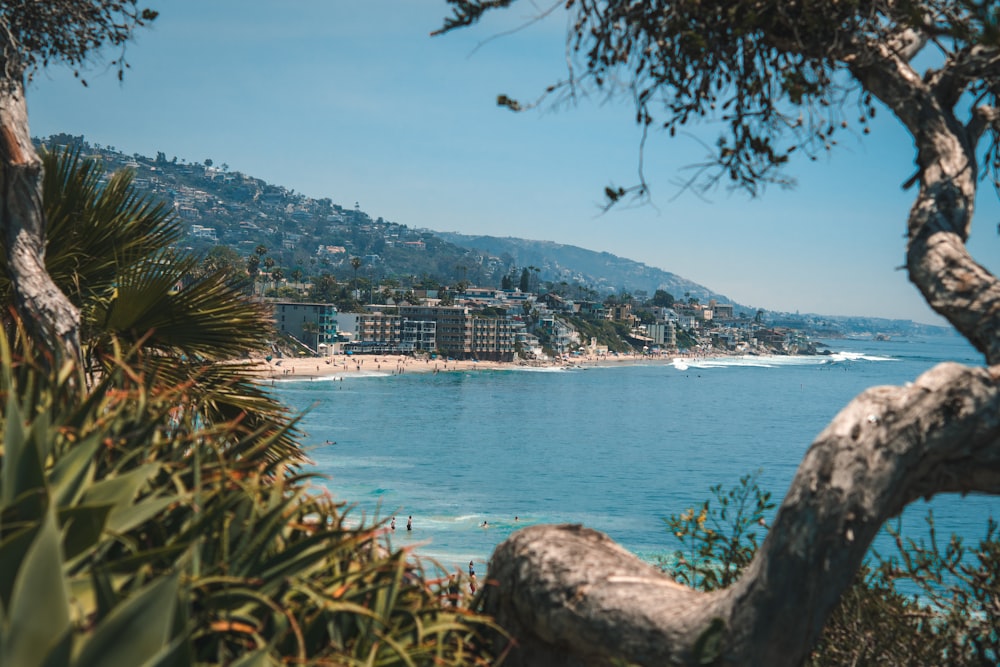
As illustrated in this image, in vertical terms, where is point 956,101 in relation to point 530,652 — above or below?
above

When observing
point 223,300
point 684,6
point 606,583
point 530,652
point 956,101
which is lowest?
point 530,652

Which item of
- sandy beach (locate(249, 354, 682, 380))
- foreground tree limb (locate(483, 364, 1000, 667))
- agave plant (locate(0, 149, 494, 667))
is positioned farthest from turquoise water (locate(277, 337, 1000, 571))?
foreground tree limb (locate(483, 364, 1000, 667))

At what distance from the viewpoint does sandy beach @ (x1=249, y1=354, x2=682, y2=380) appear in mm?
97975

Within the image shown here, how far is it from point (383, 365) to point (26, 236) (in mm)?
111203

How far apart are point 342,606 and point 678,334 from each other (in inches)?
7802

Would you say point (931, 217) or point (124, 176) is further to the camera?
point (124, 176)

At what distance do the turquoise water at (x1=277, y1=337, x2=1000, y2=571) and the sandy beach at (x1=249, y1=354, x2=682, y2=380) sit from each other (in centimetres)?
320

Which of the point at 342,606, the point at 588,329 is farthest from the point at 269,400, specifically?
the point at 588,329

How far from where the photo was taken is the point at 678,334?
19625 cm

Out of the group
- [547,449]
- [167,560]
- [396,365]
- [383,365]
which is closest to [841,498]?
[167,560]

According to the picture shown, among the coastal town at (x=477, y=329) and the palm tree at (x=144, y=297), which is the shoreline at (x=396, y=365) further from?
the palm tree at (x=144, y=297)

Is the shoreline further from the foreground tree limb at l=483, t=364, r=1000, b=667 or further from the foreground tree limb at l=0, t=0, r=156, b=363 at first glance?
the foreground tree limb at l=483, t=364, r=1000, b=667

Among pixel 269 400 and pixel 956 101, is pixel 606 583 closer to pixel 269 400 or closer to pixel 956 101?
pixel 956 101

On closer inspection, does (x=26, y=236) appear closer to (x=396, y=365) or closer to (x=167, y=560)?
(x=167, y=560)
